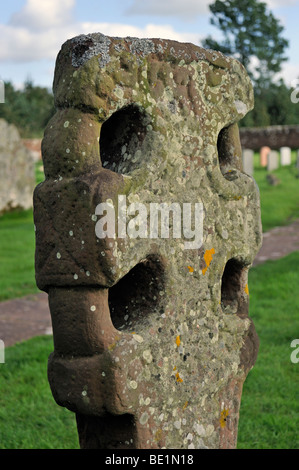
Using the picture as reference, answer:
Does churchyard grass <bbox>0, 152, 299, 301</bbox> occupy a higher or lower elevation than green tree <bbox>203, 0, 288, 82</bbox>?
lower

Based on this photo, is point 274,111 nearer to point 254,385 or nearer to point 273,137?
point 273,137

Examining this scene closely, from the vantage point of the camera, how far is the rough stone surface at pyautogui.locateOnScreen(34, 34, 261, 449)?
2508mm

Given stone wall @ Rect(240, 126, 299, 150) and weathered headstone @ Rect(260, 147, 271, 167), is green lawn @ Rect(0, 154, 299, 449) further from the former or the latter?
stone wall @ Rect(240, 126, 299, 150)

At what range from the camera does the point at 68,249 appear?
251cm

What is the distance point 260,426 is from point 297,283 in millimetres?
3977

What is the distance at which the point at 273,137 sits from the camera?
114 feet

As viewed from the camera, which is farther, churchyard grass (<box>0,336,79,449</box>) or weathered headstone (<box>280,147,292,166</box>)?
weathered headstone (<box>280,147,292,166</box>)

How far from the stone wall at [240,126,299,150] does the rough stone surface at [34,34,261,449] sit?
1271 inches

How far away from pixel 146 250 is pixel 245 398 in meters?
2.95

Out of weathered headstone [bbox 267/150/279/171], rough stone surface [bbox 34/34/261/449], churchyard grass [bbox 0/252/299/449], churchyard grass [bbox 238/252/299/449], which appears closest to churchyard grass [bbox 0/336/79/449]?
churchyard grass [bbox 0/252/299/449]

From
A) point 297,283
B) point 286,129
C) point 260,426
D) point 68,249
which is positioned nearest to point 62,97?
point 68,249

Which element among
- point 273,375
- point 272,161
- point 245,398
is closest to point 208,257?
point 245,398

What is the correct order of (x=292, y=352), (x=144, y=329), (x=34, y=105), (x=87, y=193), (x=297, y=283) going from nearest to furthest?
(x=87, y=193), (x=144, y=329), (x=292, y=352), (x=297, y=283), (x=34, y=105)
